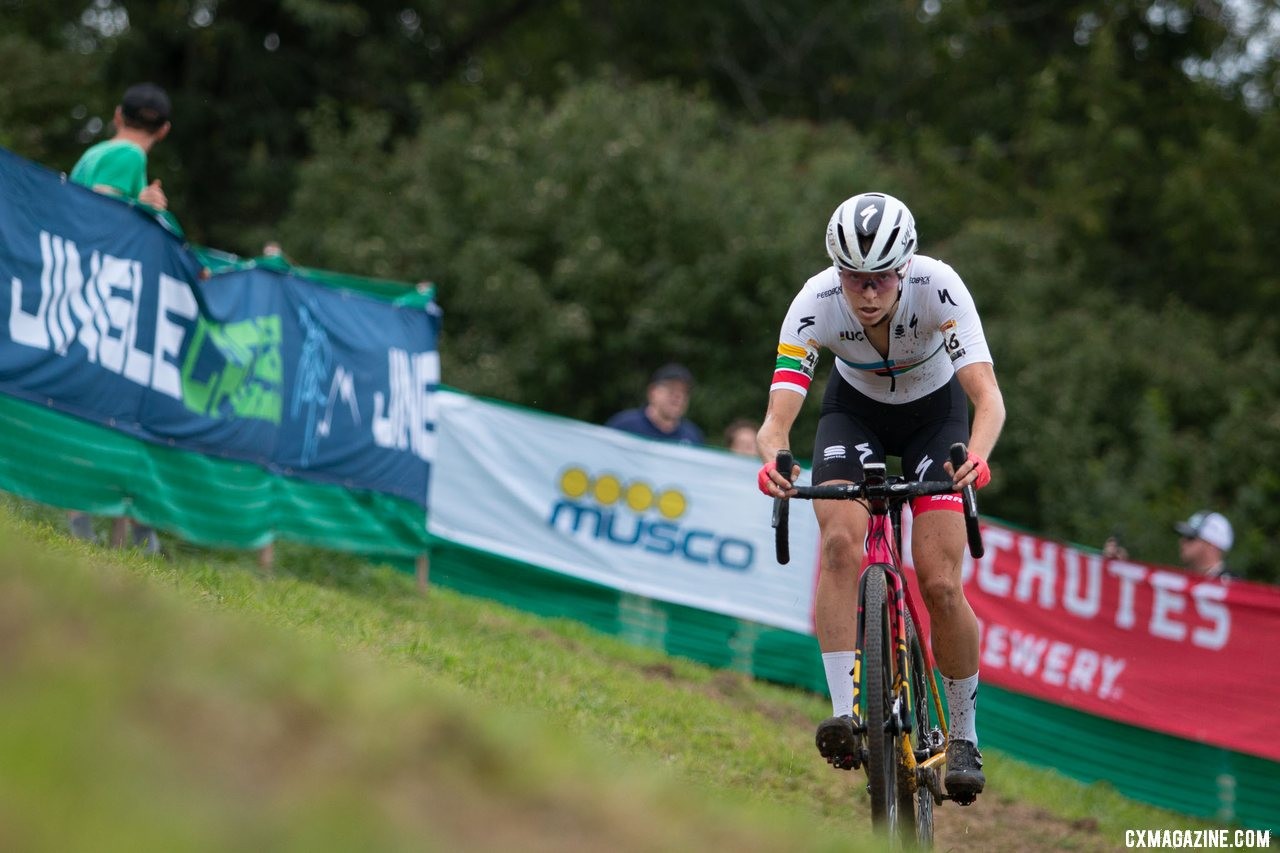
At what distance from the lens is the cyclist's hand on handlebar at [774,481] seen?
240 inches

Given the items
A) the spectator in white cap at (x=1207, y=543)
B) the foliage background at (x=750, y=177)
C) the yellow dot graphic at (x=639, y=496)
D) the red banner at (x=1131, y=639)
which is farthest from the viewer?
the foliage background at (x=750, y=177)

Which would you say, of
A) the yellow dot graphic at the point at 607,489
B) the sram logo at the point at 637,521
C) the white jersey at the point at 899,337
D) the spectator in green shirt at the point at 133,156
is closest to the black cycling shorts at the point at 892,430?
the white jersey at the point at 899,337

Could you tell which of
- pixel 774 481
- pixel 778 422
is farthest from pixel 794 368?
pixel 774 481

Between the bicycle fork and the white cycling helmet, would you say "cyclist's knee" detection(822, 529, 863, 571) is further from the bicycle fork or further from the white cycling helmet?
the white cycling helmet

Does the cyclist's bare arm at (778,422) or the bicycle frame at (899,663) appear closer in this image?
the bicycle frame at (899,663)

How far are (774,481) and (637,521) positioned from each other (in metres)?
7.25

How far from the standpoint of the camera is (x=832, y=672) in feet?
21.4

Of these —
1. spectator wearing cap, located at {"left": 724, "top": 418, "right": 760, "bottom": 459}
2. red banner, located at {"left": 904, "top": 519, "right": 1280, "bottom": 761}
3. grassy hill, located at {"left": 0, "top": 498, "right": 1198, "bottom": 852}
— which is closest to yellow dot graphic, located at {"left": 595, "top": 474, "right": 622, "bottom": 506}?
spectator wearing cap, located at {"left": 724, "top": 418, "right": 760, "bottom": 459}

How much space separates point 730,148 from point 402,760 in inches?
1013

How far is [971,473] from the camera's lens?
234 inches

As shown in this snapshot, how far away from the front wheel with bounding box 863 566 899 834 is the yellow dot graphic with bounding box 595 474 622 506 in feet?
23.8

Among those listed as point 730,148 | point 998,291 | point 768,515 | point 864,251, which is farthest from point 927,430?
point 730,148

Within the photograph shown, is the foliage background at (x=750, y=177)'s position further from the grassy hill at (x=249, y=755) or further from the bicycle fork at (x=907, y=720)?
the grassy hill at (x=249, y=755)

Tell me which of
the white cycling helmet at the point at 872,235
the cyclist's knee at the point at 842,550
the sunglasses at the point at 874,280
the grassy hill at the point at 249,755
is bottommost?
the grassy hill at the point at 249,755
